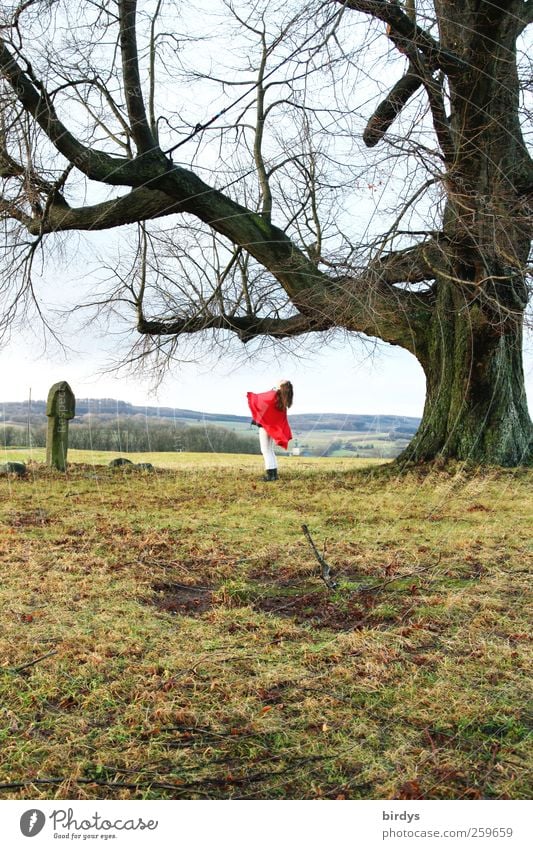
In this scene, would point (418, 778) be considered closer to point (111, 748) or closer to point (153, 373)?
point (111, 748)

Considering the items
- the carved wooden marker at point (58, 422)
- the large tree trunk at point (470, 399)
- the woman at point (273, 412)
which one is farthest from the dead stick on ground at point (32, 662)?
the carved wooden marker at point (58, 422)

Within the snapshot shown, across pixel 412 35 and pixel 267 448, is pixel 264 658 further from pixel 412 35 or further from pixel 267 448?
pixel 267 448

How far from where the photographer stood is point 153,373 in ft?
31.7

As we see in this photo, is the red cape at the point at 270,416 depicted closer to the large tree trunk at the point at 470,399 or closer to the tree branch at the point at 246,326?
the tree branch at the point at 246,326

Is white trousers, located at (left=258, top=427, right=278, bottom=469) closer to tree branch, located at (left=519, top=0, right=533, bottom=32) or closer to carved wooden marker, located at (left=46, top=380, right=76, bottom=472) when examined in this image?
carved wooden marker, located at (left=46, top=380, right=76, bottom=472)

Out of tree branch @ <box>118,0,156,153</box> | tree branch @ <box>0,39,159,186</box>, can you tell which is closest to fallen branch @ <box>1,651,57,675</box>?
tree branch @ <box>0,39,159,186</box>

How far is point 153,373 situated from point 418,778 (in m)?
7.89

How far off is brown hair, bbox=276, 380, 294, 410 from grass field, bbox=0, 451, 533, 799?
2.98 metres

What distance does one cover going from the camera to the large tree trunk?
985cm

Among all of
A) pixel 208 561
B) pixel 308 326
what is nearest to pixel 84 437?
pixel 308 326

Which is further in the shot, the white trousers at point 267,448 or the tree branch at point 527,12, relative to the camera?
the white trousers at point 267,448
